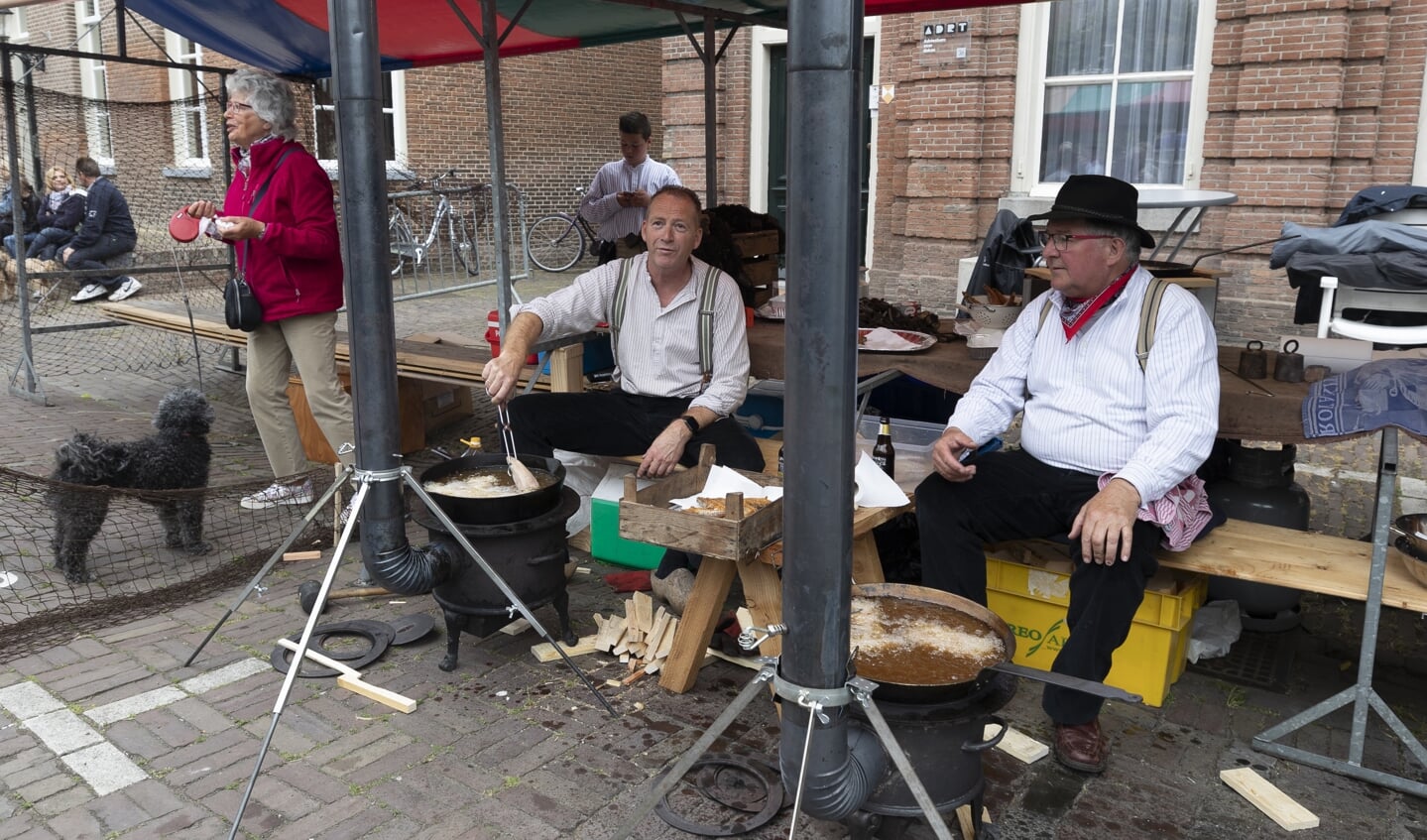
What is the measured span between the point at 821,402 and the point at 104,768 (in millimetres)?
2602

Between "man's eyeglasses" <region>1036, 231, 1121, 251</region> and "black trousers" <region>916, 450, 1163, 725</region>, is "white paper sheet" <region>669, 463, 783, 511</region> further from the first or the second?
"man's eyeglasses" <region>1036, 231, 1121, 251</region>

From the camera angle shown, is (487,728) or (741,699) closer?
(741,699)

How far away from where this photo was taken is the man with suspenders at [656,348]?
4.59m

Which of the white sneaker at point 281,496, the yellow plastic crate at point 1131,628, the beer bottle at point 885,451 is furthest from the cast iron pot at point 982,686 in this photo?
the white sneaker at point 281,496

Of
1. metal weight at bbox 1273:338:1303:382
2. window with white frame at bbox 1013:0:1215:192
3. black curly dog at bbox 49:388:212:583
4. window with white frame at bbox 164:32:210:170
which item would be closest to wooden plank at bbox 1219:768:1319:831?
metal weight at bbox 1273:338:1303:382

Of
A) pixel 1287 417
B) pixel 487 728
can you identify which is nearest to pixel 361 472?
pixel 487 728

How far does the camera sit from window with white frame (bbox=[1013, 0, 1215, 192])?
10484 mm

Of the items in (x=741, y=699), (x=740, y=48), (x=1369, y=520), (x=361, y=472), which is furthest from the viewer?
(x=740, y=48)

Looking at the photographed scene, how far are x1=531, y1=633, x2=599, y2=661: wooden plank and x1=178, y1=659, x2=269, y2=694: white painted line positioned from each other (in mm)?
963

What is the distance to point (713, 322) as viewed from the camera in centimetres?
470

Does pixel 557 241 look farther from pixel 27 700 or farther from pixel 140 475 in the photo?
pixel 27 700

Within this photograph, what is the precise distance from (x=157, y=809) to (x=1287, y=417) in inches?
149

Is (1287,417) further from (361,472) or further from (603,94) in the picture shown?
(603,94)

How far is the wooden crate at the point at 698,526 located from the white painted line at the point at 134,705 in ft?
5.59
